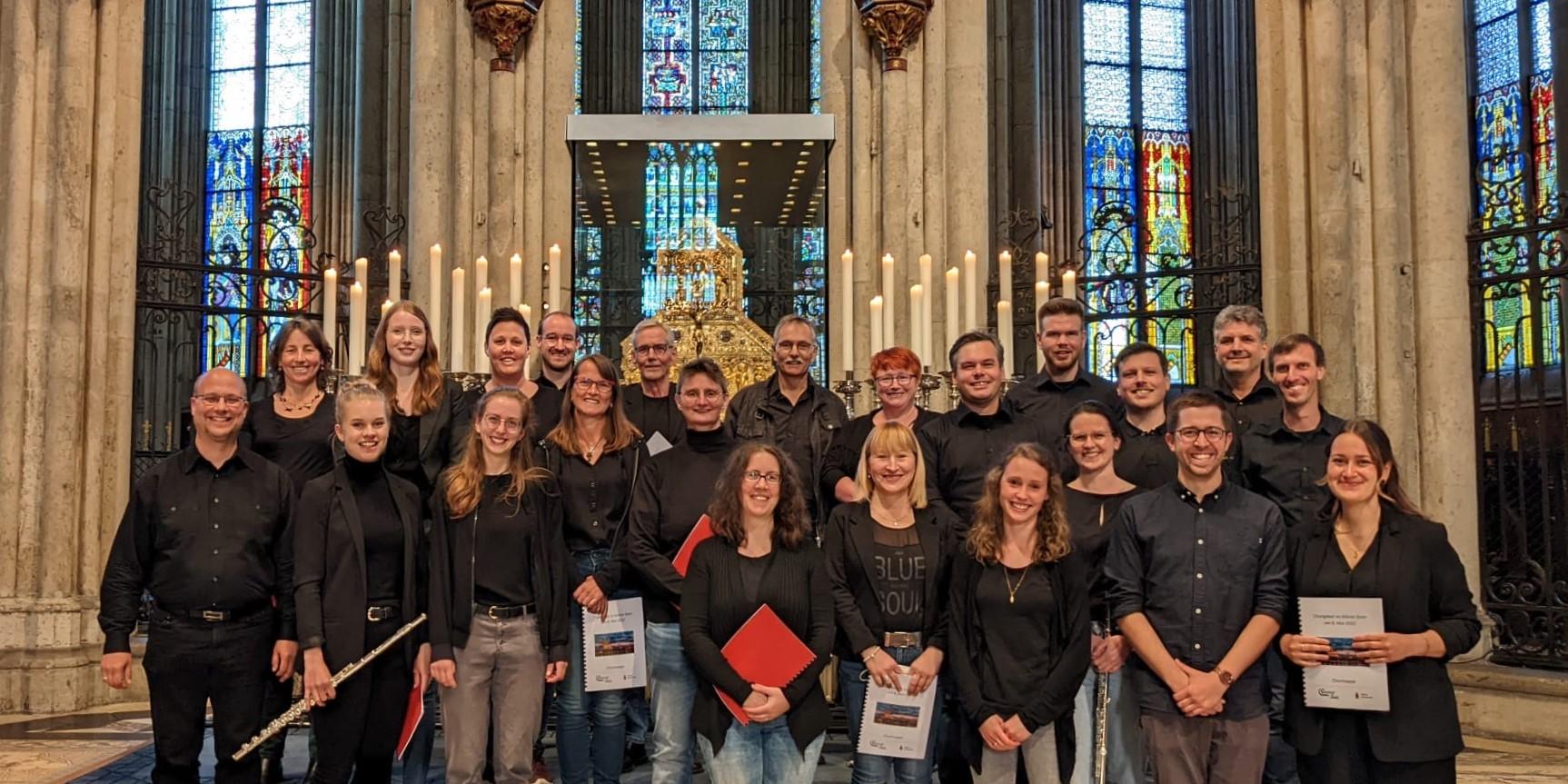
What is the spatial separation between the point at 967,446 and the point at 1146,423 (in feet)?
2.17

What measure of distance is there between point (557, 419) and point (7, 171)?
425 cm

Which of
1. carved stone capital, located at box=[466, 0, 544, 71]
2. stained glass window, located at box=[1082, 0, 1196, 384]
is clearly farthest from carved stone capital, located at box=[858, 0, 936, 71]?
stained glass window, located at box=[1082, 0, 1196, 384]

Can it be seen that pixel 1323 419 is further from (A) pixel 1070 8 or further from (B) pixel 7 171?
(A) pixel 1070 8

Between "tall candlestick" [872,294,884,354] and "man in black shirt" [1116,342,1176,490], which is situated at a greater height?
"tall candlestick" [872,294,884,354]

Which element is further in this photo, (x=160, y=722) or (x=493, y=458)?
(x=493, y=458)

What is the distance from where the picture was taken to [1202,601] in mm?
4562

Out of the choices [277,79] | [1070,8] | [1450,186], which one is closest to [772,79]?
[1070,8]

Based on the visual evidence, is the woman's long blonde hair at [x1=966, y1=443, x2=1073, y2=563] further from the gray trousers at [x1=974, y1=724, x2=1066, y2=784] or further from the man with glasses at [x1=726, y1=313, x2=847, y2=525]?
the man with glasses at [x1=726, y1=313, x2=847, y2=525]

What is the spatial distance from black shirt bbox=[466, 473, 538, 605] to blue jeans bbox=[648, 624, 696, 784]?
1.63 feet

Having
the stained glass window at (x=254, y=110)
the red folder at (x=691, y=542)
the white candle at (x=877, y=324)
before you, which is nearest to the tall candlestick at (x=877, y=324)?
the white candle at (x=877, y=324)

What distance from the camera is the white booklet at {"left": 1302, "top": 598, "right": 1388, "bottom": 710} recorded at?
435cm

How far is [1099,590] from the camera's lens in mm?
4977

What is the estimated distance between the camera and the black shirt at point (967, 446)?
5.46m

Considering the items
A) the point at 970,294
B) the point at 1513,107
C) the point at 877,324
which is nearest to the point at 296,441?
the point at 877,324
